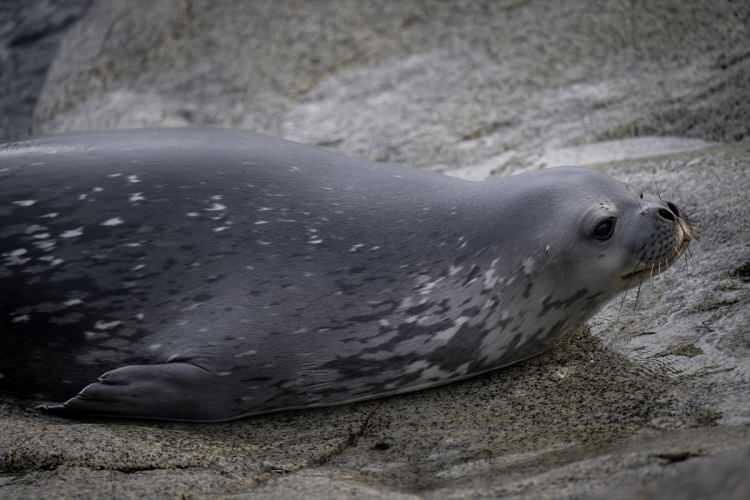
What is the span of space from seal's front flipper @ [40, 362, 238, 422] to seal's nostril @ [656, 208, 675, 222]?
4.95ft

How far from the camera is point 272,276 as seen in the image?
2740 mm

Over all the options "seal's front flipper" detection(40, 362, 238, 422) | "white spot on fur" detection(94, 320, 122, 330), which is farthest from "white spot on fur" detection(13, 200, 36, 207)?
"seal's front flipper" detection(40, 362, 238, 422)

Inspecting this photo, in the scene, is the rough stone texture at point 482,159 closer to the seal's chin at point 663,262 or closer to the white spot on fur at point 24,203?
the seal's chin at point 663,262

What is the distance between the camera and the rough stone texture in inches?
84.4

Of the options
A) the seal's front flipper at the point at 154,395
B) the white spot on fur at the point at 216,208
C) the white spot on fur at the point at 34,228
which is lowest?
the seal's front flipper at the point at 154,395

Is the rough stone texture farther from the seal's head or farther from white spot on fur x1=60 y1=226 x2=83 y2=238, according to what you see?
white spot on fur x1=60 y1=226 x2=83 y2=238

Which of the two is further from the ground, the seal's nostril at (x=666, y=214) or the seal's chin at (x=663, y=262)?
the seal's nostril at (x=666, y=214)

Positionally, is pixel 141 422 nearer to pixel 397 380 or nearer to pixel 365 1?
pixel 397 380

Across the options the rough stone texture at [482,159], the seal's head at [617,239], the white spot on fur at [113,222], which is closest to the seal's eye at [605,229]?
the seal's head at [617,239]

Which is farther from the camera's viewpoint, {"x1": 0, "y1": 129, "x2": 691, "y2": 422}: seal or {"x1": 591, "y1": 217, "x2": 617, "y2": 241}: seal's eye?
{"x1": 591, "y1": 217, "x2": 617, "y2": 241}: seal's eye

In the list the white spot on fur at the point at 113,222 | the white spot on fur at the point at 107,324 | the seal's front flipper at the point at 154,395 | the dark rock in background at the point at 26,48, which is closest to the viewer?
the seal's front flipper at the point at 154,395

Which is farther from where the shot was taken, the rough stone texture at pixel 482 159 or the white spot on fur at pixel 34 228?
the white spot on fur at pixel 34 228

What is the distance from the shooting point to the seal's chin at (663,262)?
2805mm

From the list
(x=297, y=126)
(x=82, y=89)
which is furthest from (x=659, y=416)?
(x=82, y=89)
